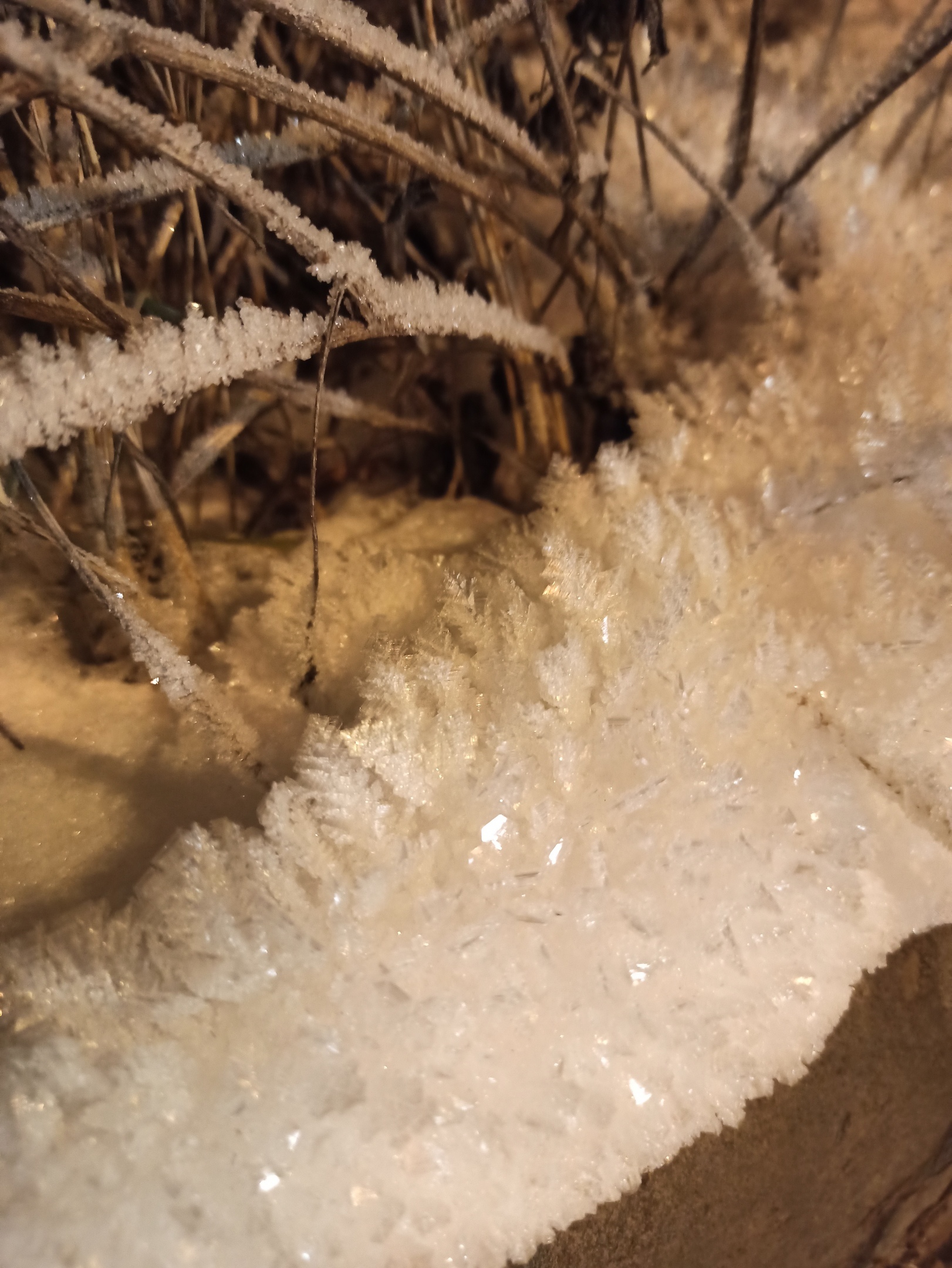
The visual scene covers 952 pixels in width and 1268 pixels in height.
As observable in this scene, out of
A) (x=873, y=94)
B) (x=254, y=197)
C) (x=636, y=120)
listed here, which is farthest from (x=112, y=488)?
(x=873, y=94)

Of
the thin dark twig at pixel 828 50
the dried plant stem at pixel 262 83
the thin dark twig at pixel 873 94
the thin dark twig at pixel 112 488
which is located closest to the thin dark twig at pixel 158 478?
the thin dark twig at pixel 112 488

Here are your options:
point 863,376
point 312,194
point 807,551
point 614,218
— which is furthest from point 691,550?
point 312,194

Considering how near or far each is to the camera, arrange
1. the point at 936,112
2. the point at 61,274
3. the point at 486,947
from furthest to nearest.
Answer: the point at 936,112, the point at 486,947, the point at 61,274

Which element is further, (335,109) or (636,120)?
(636,120)

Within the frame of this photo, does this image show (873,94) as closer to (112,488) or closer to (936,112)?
(936,112)

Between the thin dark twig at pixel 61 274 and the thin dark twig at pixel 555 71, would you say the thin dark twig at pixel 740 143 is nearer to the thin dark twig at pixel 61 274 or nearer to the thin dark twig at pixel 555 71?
the thin dark twig at pixel 555 71

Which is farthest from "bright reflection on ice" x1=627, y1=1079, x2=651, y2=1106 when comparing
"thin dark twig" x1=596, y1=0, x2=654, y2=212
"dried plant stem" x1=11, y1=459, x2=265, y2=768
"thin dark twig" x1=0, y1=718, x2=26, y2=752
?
"thin dark twig" x1=596, y1=0, x2=654, y2=212
